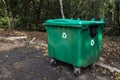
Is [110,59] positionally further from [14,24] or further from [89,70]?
[14,24]

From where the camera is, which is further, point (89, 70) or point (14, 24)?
point (14, 24)

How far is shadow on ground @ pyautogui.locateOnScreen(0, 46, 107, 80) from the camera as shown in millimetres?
4414

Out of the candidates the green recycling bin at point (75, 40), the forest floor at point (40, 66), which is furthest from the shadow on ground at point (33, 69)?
the green recycling bin at point (75, 40)

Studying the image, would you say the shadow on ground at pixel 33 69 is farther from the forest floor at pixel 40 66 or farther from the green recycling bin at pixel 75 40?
the green recycling bin at pixel 75 40

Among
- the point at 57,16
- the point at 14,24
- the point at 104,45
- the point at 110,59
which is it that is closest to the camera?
the point at 110,59

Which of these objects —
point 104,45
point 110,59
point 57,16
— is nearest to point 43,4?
point 57,16

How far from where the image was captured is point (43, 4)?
33.6ft

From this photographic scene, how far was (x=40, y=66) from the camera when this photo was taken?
16.5ft

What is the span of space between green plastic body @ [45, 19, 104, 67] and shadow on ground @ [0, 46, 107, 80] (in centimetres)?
32

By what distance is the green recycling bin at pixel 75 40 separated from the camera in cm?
406

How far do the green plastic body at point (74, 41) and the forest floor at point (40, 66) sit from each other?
0.32 meters

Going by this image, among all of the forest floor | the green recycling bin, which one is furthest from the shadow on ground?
the green recycling bin

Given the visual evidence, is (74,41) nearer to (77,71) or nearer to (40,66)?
(77,71)

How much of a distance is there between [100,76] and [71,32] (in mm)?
1250
